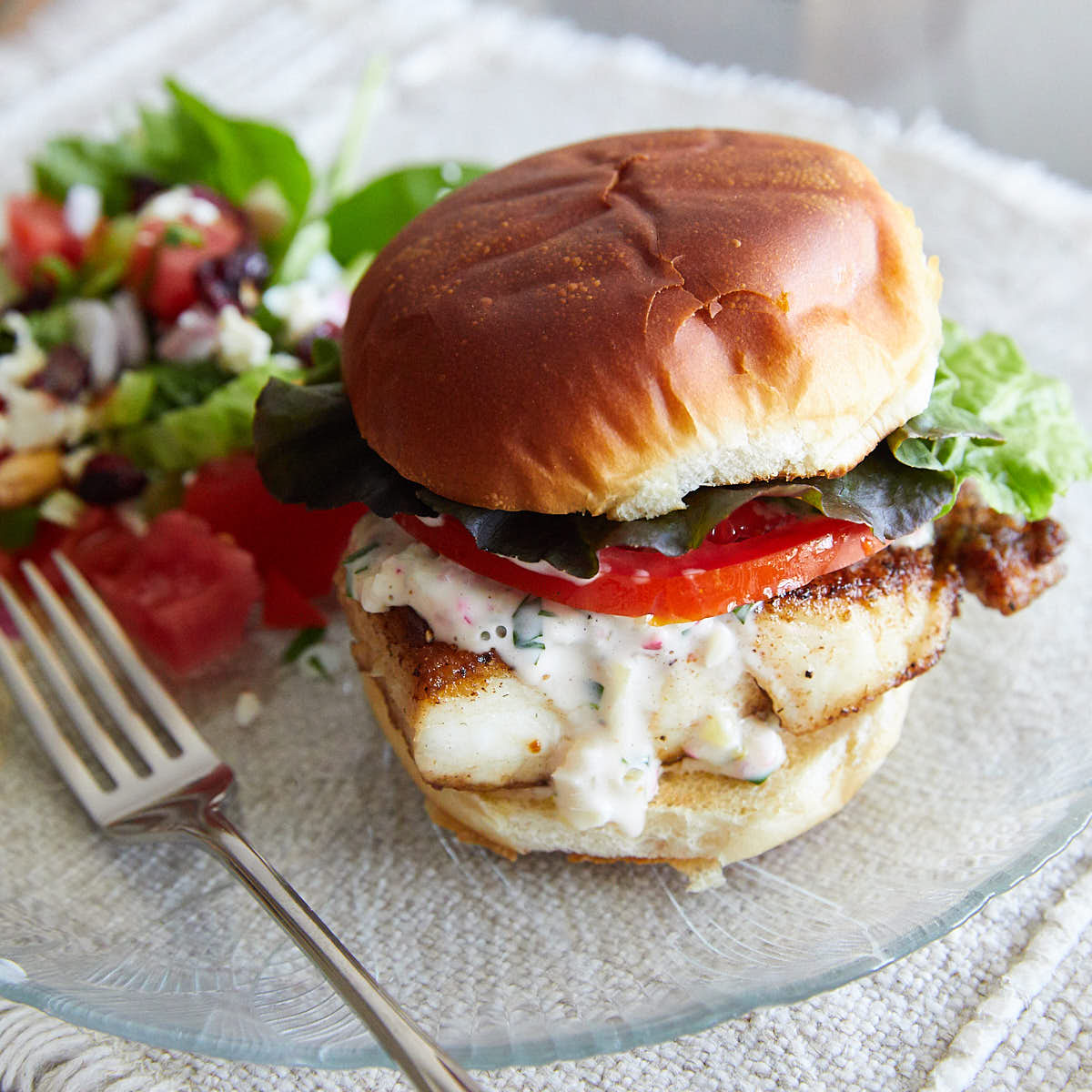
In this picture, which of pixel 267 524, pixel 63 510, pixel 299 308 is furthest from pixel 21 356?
pixel 267 524

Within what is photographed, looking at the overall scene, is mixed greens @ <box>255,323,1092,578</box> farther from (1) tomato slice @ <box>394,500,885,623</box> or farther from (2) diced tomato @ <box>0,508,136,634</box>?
(2) diced tomato @ <box>0,508,136,634</box>

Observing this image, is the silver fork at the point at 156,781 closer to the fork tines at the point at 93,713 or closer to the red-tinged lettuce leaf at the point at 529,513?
the fork tines at the point at 93,713

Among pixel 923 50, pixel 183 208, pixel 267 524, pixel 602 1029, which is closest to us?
pixel 602 1029

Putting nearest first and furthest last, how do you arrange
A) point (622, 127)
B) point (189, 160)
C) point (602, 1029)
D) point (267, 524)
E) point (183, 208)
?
point (602, 1029), point (267, 524), point (183, 208), point (189, 160), point (622, 127)

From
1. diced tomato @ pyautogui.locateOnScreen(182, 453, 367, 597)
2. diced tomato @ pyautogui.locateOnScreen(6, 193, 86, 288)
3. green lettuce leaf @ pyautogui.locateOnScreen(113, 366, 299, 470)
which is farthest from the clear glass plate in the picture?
diced tomato @ pyautogui.locateOnScreen(6, 193, 86, 288)

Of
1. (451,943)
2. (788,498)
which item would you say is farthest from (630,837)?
(788,498)

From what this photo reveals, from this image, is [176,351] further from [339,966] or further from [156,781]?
[339,966]

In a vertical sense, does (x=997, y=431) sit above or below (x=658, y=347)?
below
